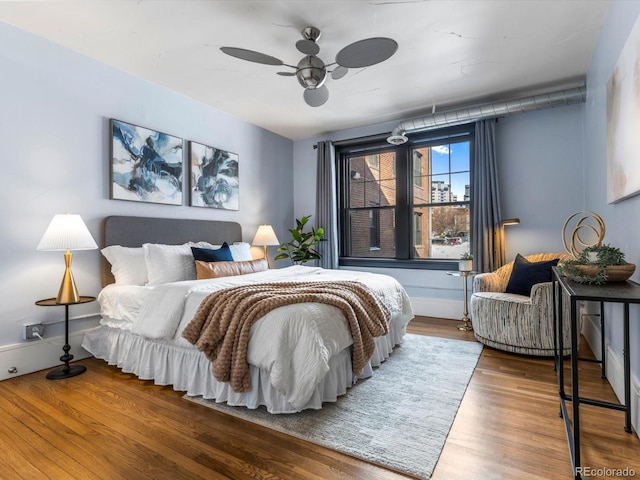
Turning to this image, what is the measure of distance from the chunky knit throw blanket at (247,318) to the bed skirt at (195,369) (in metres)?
0.12

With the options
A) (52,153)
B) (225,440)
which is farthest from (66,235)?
(225,440)

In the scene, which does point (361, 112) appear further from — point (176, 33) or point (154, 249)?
point (154, 249)

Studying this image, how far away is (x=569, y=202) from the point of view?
12.6 feet

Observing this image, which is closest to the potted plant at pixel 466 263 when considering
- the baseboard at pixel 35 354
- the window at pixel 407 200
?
the window at pixel 407 200

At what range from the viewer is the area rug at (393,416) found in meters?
1.69

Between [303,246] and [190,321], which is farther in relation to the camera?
[303,246]

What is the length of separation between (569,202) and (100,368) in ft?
16.4

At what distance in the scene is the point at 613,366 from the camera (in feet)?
7.64

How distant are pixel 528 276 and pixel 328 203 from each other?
2869mm

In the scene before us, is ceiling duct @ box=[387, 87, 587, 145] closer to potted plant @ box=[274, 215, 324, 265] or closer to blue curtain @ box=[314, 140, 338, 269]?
blue curtain @ box=[314, 140, 338, 269]

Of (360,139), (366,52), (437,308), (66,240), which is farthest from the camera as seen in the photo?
(360,139)

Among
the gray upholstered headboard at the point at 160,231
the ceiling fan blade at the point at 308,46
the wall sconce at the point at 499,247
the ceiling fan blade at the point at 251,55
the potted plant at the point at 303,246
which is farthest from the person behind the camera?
the potted plant at the point at 303,246

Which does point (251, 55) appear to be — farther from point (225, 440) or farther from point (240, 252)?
point (225, 440)

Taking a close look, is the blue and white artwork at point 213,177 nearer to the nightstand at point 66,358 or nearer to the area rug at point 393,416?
the nightstand at point 66,358
